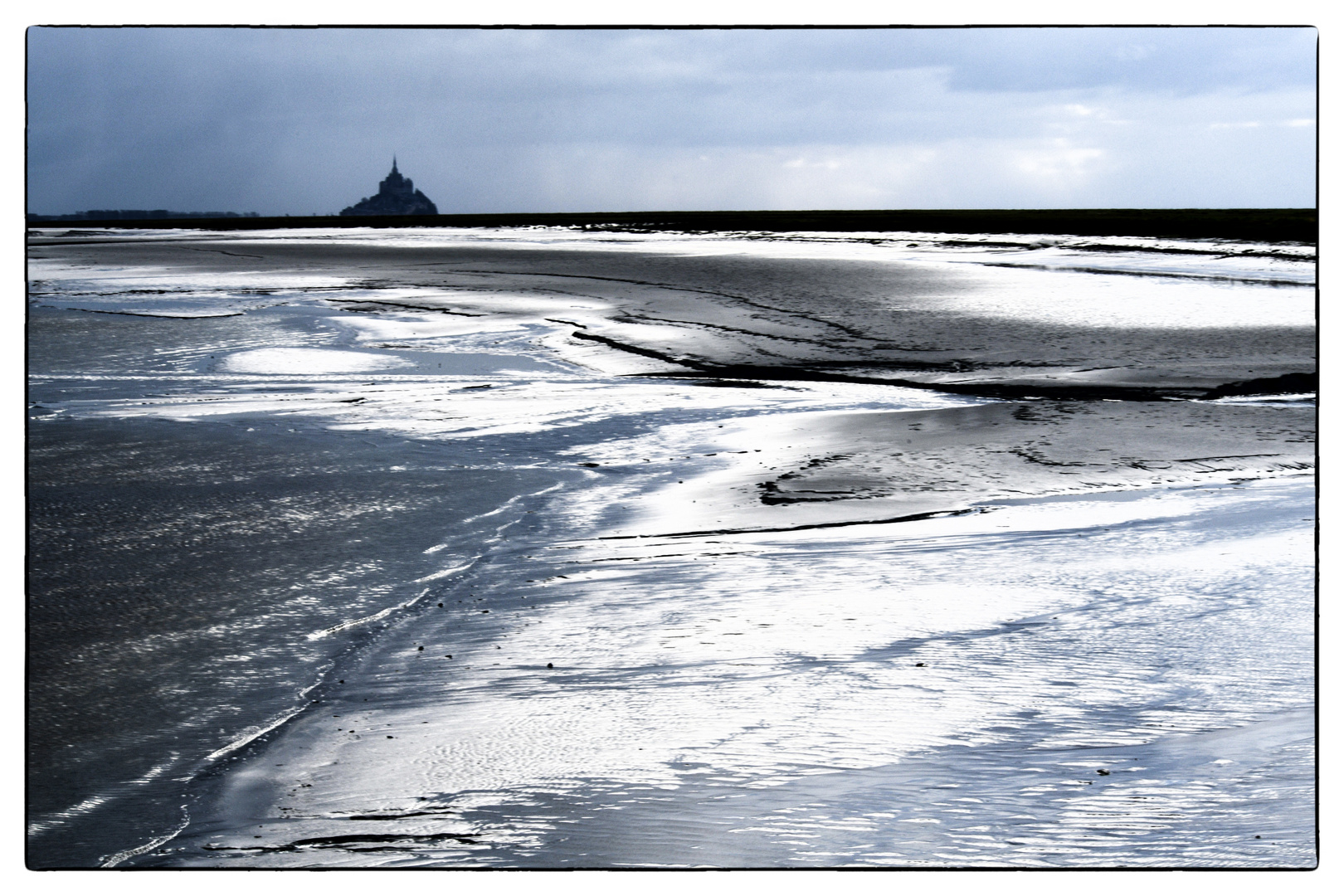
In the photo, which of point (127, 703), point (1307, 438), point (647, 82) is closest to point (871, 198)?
point (647, 82)

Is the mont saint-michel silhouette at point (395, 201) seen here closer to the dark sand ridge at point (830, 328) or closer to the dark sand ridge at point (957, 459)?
the dark sand ridge at point (830, 328)

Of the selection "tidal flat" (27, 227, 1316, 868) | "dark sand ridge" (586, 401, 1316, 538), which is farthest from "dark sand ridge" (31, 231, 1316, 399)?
"dark sand ridge" (586, 401, 1316, 538)

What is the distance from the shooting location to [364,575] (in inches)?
141

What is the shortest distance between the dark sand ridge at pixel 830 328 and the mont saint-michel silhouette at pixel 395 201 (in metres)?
1.04

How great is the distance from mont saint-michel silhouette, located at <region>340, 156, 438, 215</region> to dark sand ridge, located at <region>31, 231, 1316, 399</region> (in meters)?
1.04

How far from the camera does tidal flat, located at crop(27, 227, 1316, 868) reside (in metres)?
2.61

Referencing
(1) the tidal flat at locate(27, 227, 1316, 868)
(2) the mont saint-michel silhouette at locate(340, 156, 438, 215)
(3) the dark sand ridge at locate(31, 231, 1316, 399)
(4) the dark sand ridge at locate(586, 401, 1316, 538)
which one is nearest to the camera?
(1) the tidal flat at locate(27, 227, 1316, 868)

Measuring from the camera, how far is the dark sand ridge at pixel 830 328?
236 inches

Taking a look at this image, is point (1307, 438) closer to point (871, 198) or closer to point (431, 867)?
point (871, 198)

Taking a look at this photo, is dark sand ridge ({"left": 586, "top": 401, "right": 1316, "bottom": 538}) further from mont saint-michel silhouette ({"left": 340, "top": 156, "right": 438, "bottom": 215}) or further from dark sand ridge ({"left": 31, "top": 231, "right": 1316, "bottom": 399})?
mont saint-michel silhouette ({"left": 340, "top": 156, "right": 438, "bottom": 215})

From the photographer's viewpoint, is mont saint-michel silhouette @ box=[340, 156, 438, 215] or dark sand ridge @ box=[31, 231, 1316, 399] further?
dark sand ridge @ box=[31, 231, 1316, 399]

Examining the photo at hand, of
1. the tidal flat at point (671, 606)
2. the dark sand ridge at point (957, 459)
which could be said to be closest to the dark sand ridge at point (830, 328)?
the tidal flat at point (671, 606)

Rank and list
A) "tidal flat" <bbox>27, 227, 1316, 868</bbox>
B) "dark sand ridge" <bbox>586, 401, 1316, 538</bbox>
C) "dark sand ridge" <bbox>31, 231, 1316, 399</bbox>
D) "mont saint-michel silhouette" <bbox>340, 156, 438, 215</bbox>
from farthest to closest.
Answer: "dark sand ridge" <bbox>31, 231, 1316, 399</bbox> → "mont saint-michel silhouette" <bbox>340, 156, 438, 215</bbox> → "dark sand ridge" <bbox>586, 401, 1316, 538</bbox> → "tidal flat" <bbox>27, 227, 1316, 868</bbox>

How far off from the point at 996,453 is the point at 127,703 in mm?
3262
